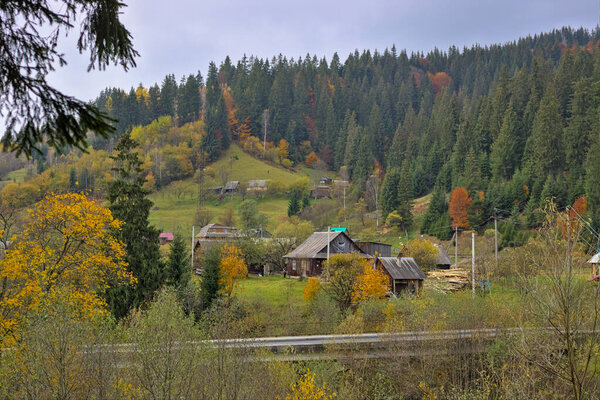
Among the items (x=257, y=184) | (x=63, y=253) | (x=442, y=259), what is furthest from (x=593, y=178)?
(x=63, y=253)

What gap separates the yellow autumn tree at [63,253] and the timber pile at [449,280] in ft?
95.2

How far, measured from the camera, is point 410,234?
8906 centimetres

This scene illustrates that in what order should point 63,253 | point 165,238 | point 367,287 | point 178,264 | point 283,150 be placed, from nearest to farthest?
point 63,253 → point 178,264 → point 367,287 → point 165,238 → point 283,150

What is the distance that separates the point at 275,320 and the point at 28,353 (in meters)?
24.9

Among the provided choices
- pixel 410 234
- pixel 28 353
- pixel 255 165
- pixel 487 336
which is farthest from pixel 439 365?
pixel 255 165

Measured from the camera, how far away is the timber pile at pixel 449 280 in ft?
157

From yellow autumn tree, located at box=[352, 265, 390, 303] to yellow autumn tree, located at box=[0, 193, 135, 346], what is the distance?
2027cm

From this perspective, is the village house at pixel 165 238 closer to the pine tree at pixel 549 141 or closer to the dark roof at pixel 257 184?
the dark roof at pixel 257 184

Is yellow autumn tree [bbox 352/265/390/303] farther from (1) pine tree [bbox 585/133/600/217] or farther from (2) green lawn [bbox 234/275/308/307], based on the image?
(1) pine tree [bbox 585/133/600/217]

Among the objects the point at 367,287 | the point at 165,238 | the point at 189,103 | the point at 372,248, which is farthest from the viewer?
the point at 189,103

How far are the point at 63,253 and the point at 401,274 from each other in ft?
102

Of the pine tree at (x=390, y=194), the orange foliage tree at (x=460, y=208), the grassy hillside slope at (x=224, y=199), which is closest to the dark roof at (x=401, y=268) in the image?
the orange foliage tree at (x=460, y=208)

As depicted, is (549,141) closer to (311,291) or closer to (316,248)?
(316,248)

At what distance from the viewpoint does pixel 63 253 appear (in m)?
26.0
